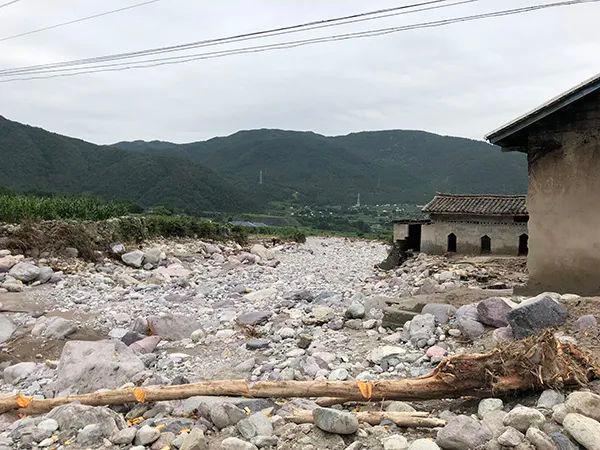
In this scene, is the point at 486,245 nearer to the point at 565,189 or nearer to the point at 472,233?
the point at 472,233

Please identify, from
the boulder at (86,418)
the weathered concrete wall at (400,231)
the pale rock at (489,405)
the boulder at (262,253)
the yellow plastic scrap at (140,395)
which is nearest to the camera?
the pale rock at (489,405)

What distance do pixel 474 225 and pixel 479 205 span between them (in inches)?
Result: 38.1

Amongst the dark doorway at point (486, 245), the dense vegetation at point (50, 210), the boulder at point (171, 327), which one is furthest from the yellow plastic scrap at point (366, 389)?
the dark doorway at point (486, 245)

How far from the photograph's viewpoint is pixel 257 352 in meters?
6.57

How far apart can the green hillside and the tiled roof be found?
4222 cm

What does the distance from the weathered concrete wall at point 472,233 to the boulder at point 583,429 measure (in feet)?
49.6

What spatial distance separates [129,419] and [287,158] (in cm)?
12141

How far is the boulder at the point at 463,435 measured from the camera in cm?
334

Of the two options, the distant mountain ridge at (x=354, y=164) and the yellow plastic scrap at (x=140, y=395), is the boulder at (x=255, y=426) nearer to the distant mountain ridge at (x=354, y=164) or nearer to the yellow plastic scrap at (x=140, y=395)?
the yellow plastic scrap at (x=140, y=395)

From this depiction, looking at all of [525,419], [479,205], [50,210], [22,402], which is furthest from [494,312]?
[50,210]

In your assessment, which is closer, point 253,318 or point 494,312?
point 494,312

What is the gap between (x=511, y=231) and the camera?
57.6 ft

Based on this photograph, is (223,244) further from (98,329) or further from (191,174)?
(191,174)

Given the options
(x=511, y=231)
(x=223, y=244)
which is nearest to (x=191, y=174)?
(x=223, y=244)
